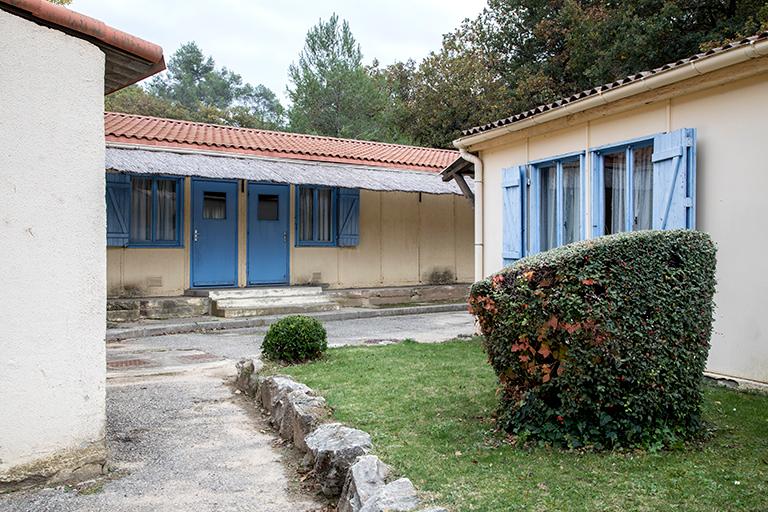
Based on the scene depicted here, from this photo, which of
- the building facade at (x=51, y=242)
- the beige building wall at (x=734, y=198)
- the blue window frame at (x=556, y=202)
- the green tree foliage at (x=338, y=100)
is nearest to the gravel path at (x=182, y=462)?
the building facade at (x=51, y=242)

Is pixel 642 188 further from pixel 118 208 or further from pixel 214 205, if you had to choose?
pixel 118 208

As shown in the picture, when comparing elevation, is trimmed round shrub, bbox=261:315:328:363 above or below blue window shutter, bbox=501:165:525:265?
below

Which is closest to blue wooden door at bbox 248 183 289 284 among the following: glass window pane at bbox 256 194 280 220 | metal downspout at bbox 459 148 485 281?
glass window pane at bbox 256 194 280 220

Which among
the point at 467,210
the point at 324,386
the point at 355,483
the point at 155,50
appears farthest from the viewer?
the point at 467,210

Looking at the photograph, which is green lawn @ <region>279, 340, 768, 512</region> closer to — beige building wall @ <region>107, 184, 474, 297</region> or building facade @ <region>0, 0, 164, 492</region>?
building facade @ <region>0, 0, 164, 492</region>

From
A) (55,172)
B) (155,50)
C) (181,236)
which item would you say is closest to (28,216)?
(55,172)

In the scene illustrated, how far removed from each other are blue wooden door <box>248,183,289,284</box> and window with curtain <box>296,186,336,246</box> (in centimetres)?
39

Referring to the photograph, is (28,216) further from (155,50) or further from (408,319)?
(408,319)

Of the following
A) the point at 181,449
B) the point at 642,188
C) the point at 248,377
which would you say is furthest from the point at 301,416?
the point at 642,188

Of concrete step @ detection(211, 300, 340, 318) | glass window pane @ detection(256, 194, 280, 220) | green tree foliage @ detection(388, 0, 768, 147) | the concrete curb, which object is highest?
green tree foliage @ detection(388, 0, 768, 147)

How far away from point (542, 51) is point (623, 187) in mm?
20563

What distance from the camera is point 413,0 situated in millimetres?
41156

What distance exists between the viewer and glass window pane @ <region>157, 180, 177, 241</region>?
12656 millimetres

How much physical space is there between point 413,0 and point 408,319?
111ft
